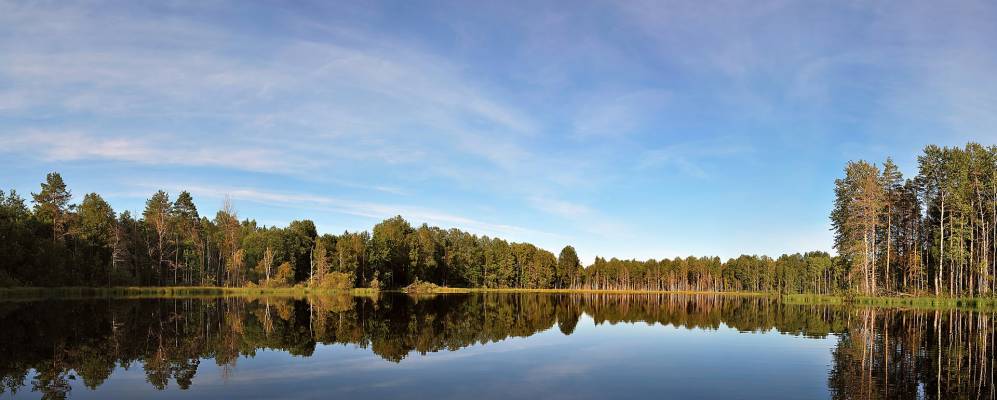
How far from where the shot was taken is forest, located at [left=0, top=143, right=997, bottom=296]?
65.3m

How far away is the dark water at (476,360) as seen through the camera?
1678cm

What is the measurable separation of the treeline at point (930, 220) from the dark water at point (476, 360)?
29470mm

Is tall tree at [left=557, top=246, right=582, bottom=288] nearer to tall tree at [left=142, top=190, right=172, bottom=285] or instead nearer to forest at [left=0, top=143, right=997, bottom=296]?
forest at [left=0, top=143, right=997, bottom=296]

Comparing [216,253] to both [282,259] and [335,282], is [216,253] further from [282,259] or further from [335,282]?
[335,282]

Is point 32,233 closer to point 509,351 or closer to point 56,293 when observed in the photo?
point 56,293

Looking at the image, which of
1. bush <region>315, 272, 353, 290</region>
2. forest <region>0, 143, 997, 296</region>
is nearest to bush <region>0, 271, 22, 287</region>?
forest <region>0, 143, 997, 296</region>

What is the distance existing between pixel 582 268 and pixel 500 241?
116 ft

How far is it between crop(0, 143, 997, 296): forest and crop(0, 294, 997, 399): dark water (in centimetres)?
3323

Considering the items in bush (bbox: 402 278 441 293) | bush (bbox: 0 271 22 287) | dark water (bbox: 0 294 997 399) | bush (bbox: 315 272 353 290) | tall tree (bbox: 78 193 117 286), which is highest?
tall tree (bbox: 78 193 117 286)

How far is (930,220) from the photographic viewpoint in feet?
236

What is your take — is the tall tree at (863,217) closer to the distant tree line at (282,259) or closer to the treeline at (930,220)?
the treeline at (930,220)

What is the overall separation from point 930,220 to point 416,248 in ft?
326

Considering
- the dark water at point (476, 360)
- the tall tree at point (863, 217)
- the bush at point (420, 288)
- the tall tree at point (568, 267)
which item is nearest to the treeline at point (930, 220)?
the tall tree at point (863, 217)

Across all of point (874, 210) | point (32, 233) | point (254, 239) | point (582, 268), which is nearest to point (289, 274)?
point (254, 239)
